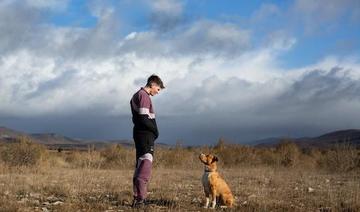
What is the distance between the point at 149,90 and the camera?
37.4ft

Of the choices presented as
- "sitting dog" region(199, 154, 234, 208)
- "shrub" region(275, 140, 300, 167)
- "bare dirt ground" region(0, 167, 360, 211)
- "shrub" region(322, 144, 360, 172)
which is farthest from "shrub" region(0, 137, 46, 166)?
"sitting dog" region(199, 154, 234, 208)

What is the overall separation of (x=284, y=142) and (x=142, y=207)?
30868 mm

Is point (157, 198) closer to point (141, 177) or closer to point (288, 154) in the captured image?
point (141, 177)

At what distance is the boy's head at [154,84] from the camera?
37.4ft

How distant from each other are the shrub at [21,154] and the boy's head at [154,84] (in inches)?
798

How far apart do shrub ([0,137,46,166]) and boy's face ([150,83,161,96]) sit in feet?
66.4

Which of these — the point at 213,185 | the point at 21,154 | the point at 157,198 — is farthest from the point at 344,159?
the point at 213,185

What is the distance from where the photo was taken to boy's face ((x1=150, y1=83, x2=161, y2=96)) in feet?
37.5

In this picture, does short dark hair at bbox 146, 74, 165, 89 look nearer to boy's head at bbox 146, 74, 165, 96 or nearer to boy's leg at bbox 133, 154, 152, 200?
boy's head at bbox 146, 74, 165, 96

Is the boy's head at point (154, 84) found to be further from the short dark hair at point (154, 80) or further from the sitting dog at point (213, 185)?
the sitting dog at point (213, 185)

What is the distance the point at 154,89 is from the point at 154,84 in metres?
0.10

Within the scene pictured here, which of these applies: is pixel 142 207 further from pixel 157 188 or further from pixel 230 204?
pixel 157 188

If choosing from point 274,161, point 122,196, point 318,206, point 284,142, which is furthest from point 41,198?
point 284,142

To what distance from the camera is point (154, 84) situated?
11.4m
